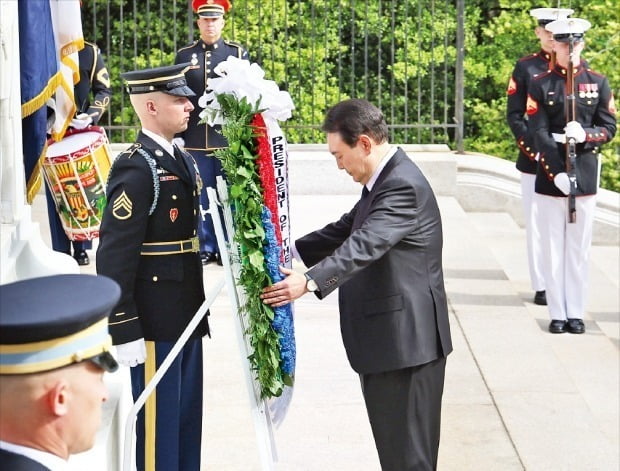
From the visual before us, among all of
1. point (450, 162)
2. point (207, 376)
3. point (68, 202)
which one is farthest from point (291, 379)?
point (450, 162)

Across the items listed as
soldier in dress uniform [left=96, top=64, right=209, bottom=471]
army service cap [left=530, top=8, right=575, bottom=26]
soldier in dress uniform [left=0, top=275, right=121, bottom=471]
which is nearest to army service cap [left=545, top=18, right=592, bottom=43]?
army service cap [left=530, top=8, right=575, bottom=26]

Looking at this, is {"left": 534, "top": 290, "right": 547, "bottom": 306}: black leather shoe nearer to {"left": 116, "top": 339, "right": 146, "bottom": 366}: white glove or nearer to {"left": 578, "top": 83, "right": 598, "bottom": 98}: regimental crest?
{"left": 578, "top": 83, "right": 598, "bottom": 98}: regimental crest

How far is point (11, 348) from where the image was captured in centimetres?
217

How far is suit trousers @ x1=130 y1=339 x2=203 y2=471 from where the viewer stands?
459 cm

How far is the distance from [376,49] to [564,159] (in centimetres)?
836

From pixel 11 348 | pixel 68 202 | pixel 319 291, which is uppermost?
pixel 11 348

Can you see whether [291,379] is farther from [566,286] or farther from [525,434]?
[566,286]

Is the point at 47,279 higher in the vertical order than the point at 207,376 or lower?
higher

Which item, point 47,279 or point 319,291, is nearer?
point 47,279

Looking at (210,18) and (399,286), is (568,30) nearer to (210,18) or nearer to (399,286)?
(210,18)

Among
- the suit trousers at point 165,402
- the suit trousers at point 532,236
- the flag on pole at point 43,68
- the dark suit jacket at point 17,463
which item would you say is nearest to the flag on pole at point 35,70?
the flag on pole at point 43,68

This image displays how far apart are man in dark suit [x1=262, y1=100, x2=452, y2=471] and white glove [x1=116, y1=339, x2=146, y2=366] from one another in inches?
25.9

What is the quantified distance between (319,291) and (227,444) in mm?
1817

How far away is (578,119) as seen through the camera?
8094mm
